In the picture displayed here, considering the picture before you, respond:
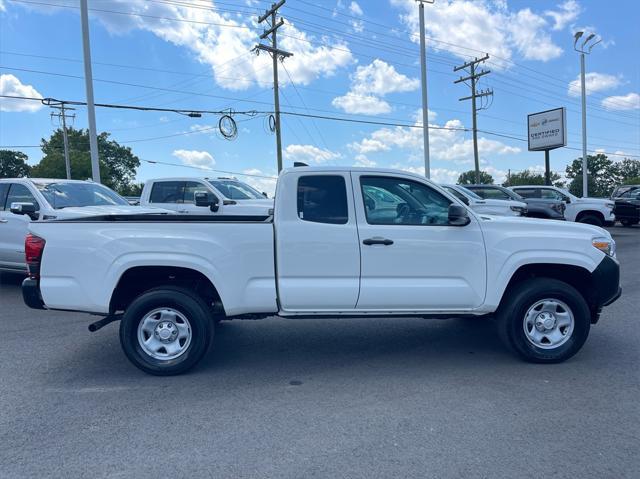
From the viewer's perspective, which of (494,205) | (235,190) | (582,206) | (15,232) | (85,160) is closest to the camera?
(15,232)

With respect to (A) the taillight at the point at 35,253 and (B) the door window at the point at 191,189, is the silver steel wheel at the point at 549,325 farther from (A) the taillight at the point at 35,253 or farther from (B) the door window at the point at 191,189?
(B) the door window at the point at 191,189

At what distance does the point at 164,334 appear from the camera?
4.64 m

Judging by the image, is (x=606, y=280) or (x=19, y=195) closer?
(x=606, y=280)

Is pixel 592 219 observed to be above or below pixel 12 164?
below

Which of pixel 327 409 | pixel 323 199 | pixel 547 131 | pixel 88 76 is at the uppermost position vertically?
pixel 547 131

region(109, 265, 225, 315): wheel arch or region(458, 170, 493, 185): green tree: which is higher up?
region(458, 170, 493, 185): green tree

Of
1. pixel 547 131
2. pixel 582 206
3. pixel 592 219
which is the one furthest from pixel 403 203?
pixel 547 131

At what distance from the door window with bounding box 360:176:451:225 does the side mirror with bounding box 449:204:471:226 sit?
0.11 m

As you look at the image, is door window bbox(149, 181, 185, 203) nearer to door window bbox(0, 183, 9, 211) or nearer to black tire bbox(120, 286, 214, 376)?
door window bbox(0, 183, 9, 211)

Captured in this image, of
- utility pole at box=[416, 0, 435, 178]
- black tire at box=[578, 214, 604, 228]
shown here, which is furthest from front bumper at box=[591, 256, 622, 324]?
utility pole at box=[416, 0, 435, 178]

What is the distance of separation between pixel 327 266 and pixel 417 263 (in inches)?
33.3

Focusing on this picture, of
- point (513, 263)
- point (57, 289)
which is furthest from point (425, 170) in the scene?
point (57, 289)

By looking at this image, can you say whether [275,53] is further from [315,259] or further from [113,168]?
[113,168]

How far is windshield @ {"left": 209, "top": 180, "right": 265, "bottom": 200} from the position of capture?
1202 centimetres
